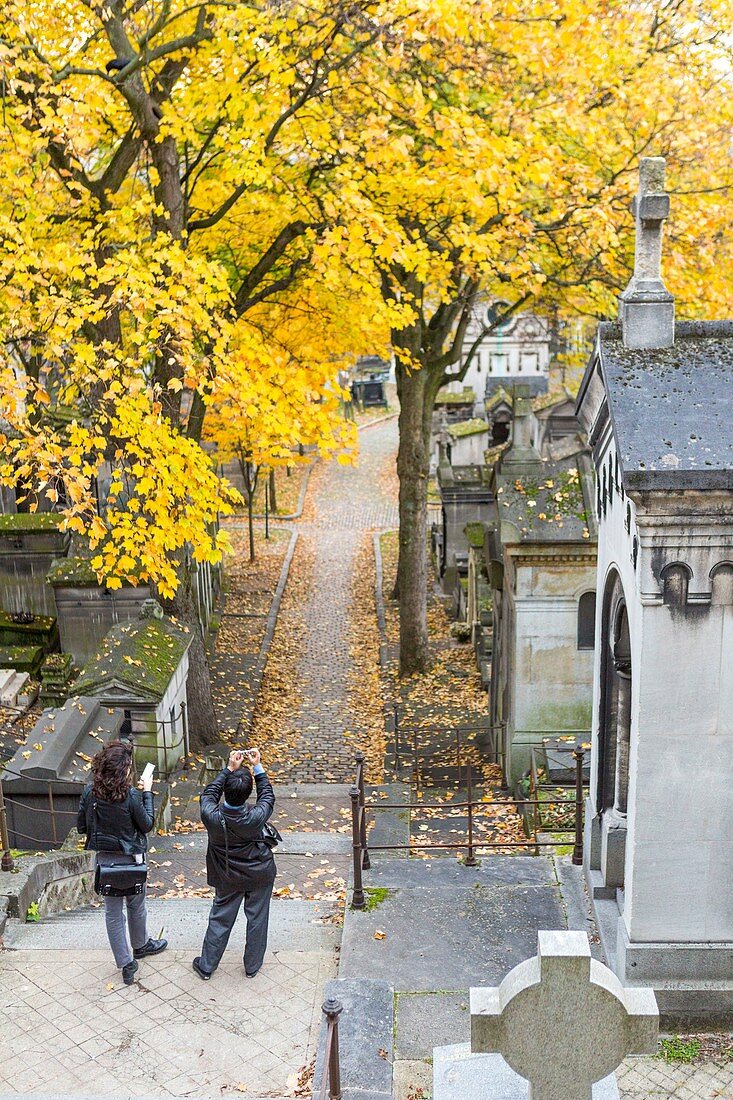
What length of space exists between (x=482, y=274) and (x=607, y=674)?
10.8 m

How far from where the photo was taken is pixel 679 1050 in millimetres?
6219

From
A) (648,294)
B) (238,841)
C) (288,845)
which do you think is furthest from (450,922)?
(648,294)

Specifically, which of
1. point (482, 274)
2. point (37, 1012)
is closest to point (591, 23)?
point (482, 274)

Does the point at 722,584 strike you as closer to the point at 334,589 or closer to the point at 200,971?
the point at 200,971

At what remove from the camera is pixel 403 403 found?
2028 cm

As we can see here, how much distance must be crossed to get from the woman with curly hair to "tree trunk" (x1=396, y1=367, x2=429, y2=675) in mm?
13914

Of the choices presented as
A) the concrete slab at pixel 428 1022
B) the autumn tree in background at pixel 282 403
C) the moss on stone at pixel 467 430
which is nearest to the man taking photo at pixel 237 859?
the concrete slab at pixel 428 1022

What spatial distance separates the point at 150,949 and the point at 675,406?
4.79 meters

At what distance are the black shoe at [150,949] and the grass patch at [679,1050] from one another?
3.20 m

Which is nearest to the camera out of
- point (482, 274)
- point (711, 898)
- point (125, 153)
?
point (711, 898)

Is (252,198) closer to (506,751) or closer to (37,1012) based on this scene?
(506,751)

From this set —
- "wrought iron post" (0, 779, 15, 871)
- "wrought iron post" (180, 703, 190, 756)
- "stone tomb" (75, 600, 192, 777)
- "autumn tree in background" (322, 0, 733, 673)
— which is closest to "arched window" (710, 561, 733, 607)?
"wrought iron post" (0, 779, 15, 871)

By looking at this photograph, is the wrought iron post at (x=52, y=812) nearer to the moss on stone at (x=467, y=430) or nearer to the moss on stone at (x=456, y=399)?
the moss on stone at (x=467, y=430)

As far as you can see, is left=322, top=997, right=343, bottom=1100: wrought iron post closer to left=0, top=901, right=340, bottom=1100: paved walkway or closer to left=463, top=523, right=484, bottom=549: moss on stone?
left=0, top=901, right=340, bottom=1100: paved walkway
